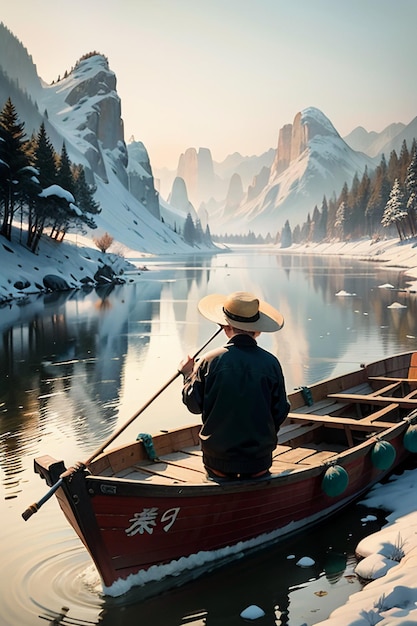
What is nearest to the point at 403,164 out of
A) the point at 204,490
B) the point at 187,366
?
the point at 187,366

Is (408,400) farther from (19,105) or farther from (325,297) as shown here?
(19,105)

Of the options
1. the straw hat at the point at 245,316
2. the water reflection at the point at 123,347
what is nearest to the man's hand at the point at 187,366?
the straw hat at the point at 245,316

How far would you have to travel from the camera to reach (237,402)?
6.47m

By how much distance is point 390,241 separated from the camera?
97.1 meters

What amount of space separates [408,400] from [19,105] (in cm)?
20094

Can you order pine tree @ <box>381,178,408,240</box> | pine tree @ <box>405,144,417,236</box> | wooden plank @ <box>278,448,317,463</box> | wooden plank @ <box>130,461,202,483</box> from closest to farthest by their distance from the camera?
wooden plank @ <box>130,461,202,483</box> → wooden plank @ <box>278,448,317,463</box> → pine tree @ <box>405,144,417,236</box> → pine tree @ <box>381,178,408,240</box>

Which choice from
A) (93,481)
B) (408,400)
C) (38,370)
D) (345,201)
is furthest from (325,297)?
(345,201)

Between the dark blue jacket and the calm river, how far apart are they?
4.39ft

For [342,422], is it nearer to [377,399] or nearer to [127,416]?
[377,399]

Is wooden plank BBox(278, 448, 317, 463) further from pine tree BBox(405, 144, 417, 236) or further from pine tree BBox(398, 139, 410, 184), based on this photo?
pine tree BBox(398, 139, 410, 184)

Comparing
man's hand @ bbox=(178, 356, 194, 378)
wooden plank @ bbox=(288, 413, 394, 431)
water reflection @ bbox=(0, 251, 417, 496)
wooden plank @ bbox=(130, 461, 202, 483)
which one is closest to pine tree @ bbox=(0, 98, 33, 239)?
water reflection @ bbox=(0, 251, 417, 496)

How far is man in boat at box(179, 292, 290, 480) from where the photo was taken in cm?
649

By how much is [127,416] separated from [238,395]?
24.6 ft

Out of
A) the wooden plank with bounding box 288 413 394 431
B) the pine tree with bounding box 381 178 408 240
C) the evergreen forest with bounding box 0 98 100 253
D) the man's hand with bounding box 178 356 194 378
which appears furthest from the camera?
the pine tree with bounding box 381 178 408 240
